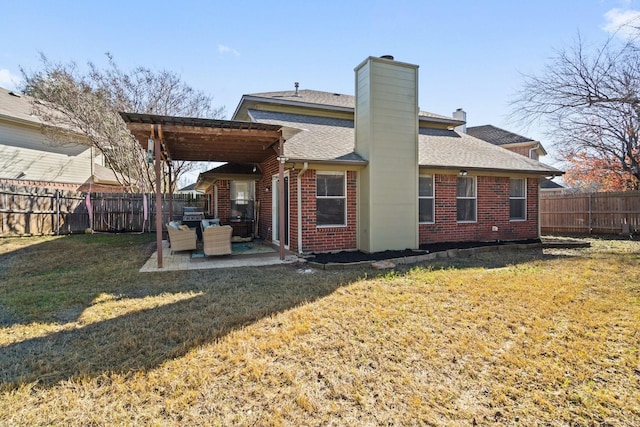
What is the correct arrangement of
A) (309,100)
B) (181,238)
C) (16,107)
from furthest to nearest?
(16,107) → (309,100) → (181,238)

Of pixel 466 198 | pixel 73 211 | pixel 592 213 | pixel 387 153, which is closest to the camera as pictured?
pixel 387 153

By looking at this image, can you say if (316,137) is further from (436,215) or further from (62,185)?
(62,185)

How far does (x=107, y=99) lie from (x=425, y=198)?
15.7 metres

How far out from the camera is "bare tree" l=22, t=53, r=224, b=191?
1512cm

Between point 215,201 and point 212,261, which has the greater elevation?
point 215,201

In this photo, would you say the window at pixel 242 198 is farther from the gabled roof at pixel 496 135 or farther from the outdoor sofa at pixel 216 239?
the gabled roof at pixel 496 135

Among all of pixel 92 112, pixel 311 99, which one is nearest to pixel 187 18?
pixel 311 99

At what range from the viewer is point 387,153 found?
28.2ft

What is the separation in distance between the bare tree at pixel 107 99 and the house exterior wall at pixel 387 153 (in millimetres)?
12758

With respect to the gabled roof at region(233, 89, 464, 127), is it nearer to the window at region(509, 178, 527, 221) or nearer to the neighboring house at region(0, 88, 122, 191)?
the window at region(509, 178, 527, 221)

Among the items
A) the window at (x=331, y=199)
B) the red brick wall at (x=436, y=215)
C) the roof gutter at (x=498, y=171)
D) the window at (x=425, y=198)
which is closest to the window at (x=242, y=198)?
the red brick wall at (x=436, y=215)

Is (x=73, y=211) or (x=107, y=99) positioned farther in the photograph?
(x=107, y=99)

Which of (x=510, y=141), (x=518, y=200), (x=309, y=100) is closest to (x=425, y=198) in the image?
(x=518, y=200)

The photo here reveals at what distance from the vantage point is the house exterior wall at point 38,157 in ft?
50.1
